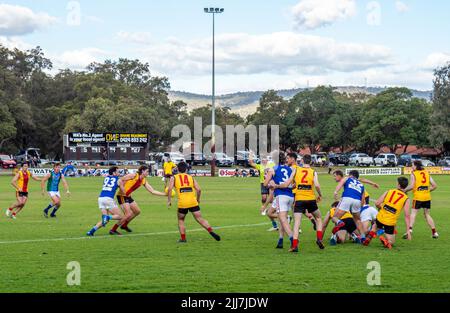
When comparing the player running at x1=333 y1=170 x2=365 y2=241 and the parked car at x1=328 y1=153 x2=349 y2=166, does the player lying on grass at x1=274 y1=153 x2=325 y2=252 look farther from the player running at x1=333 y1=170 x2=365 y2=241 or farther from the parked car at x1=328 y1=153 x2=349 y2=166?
the parked car at x1=328 y1=153 x2=349 y2=166

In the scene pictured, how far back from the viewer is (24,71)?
353ft

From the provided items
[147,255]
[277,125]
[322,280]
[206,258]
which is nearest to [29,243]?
[147,255]

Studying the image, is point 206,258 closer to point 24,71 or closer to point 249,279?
point 249,279

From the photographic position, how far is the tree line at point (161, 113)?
89750mm

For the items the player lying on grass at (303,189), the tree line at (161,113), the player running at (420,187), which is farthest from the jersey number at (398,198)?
the tree line at (161,113)

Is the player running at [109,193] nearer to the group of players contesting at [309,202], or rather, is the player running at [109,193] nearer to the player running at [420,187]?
the group of players contesting at [309,202]

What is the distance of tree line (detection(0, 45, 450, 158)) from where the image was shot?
89750 mm

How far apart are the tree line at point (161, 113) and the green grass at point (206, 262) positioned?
69.3 metres

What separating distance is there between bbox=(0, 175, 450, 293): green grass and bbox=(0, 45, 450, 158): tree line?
69275 millimetres

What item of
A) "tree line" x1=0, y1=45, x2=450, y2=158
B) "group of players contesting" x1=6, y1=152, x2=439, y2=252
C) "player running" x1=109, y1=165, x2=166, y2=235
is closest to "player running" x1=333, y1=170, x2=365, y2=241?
"group of players contesting" x1=6, y1=152, x2=439, y2=252

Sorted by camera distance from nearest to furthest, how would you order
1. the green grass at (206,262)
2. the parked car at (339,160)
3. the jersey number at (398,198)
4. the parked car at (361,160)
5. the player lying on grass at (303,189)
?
the green grass at (206,262), the player lying on grass at (303,189), the jersey number at (398,198), the parked car at (361,160), the parked car at (339,160)

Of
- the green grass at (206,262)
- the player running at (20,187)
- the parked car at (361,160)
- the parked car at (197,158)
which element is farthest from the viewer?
the parked car at (361,160)

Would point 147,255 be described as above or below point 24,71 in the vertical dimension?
below
